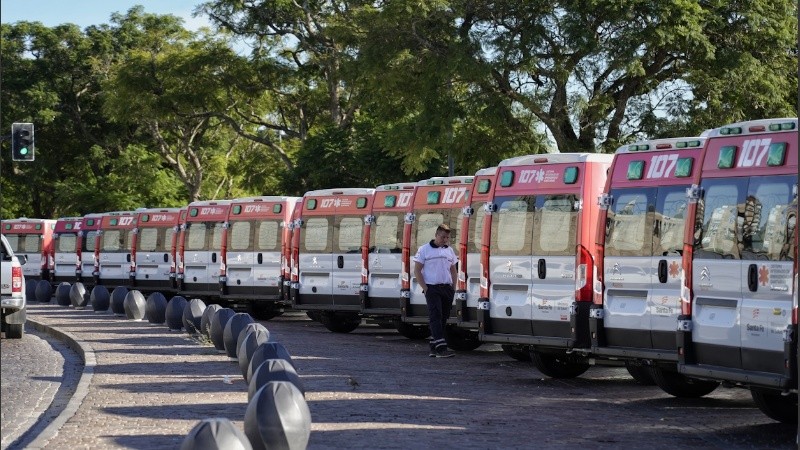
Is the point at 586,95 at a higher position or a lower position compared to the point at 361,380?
higher

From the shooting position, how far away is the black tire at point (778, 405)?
487 inches

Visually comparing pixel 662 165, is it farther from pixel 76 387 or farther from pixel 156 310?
pixel 156 310

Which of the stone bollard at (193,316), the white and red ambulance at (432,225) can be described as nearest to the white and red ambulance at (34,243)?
the stone bollard at (193,316)

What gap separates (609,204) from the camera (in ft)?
49.1

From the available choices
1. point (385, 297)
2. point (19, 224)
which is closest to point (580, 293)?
point (385, 297)

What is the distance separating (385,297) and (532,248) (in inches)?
307

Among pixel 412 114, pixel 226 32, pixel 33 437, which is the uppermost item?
pixel 226 32

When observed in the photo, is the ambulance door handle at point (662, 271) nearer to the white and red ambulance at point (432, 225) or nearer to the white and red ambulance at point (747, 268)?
the white and red ambulance at point (747, 268)

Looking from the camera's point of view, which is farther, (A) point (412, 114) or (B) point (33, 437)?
(A) point (412, 114)

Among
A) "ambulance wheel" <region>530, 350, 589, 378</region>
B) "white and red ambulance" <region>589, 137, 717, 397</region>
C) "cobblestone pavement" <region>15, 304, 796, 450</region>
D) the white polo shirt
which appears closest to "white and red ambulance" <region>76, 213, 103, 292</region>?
"cobblestone pavement" <region>15, 304, 796, 450</region>

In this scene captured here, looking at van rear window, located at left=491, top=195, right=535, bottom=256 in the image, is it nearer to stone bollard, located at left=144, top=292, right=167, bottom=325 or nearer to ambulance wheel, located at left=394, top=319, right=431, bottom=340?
ambulance wheel, located at left=394, top=319, right=431, bottom=340

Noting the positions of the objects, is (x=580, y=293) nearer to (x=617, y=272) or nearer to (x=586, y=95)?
(x=617, y=272)

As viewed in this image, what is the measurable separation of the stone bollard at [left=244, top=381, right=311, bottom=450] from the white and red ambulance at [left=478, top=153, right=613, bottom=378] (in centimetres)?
619

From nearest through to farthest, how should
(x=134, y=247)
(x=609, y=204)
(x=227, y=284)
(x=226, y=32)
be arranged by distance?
1. (x=609, y=204)
2. (x=227, y=284)
3. (x=134, y=247)
4. (x=226, y=32)
